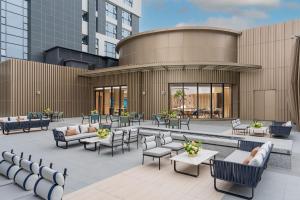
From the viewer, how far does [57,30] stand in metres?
27.6

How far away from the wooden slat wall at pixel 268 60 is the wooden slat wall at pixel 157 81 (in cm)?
156

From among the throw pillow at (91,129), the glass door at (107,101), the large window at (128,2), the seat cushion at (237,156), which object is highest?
the large window at (128,2)

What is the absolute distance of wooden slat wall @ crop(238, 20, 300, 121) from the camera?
55.6 ft

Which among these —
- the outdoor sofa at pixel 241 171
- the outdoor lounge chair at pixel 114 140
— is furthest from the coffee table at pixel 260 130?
the outdoor lounge chair at pixel 114 140

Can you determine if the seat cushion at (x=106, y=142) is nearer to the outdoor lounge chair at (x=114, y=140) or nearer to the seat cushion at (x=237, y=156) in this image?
the outdoor lounge chair at (x=114, y=140)

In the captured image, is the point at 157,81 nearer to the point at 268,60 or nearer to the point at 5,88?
the point at 268,60

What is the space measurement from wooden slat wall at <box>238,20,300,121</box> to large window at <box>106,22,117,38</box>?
79.1ft

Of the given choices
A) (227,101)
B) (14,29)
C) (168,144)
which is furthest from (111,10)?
(168,144)

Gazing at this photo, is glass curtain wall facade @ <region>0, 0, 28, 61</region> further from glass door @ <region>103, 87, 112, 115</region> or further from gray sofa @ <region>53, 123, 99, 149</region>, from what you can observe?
gray sofa @ <region>53, 123, 99, 149</region>

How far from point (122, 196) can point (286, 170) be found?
532 centimetres

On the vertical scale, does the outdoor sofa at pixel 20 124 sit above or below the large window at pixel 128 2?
below

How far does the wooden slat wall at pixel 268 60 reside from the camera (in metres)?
16.9

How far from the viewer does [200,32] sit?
1858 cm

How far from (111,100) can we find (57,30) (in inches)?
555
